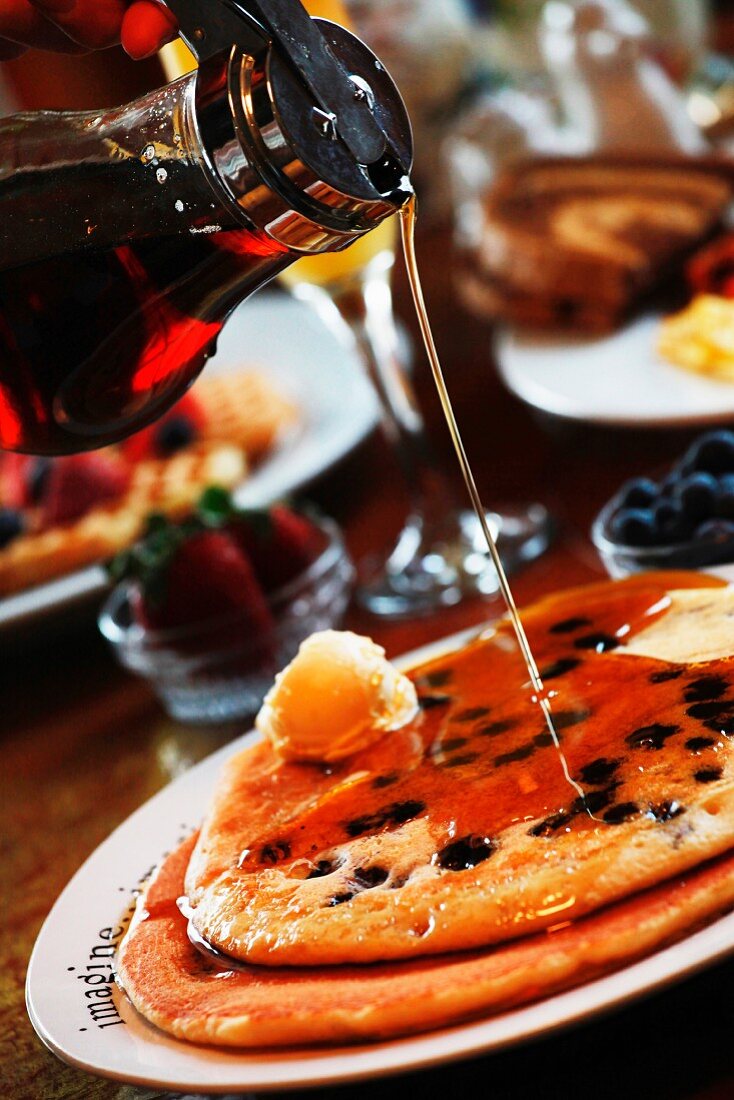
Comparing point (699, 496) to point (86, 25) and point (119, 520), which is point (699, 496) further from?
point (119, 520)

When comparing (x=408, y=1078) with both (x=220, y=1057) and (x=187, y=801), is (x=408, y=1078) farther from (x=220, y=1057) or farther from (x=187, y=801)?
(x=187, y=801)

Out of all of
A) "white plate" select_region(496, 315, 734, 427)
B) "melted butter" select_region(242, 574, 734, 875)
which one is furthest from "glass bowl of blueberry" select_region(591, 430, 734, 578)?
"white plate" select_region(496, 315, 734, 427)

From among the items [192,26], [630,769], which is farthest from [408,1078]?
[192,26]

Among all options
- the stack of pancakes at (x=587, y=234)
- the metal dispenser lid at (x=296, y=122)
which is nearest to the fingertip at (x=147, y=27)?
the metal dispenser lid at (x=296, y=122)

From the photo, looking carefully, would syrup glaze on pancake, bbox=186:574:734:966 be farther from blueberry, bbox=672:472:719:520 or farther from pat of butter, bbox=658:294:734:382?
pat of butter, bbox=658:294:734:382

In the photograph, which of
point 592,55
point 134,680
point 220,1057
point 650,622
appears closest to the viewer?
point 220,1057

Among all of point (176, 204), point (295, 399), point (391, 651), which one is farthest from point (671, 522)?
point (295, 399)
